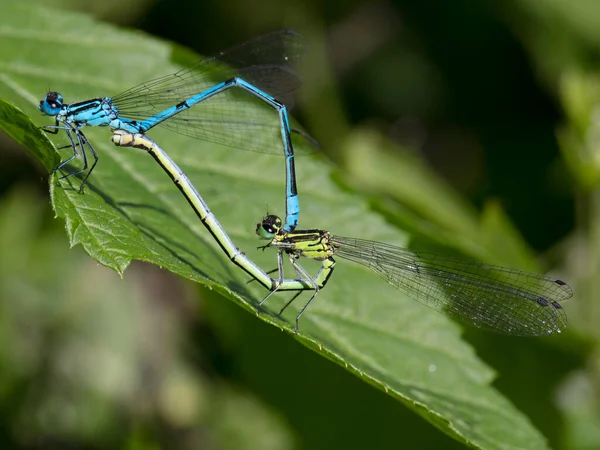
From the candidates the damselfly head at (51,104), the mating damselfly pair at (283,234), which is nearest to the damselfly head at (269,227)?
the mating damselfly pair at (283,234)

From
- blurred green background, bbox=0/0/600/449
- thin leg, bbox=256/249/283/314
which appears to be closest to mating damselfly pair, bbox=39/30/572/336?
thin leg, bbox=256/249/283/314

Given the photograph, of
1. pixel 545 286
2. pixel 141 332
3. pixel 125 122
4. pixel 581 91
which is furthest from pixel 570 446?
pixel 125 122

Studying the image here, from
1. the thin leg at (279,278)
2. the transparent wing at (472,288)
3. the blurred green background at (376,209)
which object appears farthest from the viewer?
the blurred green background at (376,209)

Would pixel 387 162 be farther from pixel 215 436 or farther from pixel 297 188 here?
pixel 215 436

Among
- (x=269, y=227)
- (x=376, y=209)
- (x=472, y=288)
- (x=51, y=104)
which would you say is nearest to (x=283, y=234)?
(x=269, y=227)

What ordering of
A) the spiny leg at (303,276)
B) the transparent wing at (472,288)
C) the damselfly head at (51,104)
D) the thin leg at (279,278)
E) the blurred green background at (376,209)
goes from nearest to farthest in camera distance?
the damselfly head at (51,104)
the thin leg at (279,278)
the spiny leg at (303,276)
the transparent wing at (472,288)
the blurred green background at (376,209)

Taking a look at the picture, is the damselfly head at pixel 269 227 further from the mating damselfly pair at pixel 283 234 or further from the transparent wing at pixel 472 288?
the transparent wing at pixel 472 288

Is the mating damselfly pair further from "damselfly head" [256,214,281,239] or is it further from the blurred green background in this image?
the blurred green background

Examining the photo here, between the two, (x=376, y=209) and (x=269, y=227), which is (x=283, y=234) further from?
(x=376, y=209)
